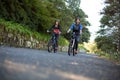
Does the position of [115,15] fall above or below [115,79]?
above

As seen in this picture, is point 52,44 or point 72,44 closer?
point 72,44

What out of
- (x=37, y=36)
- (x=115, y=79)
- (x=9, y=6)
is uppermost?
(x=9, y=6)

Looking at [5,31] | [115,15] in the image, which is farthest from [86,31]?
[5,31]

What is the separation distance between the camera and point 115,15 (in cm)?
3184

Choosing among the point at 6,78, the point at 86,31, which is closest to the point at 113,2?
the point at 6,78

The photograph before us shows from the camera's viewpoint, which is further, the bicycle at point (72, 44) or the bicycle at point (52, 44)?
the bicycle at point (52, 44)

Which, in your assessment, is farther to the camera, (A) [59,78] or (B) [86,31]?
(B) [86,31]

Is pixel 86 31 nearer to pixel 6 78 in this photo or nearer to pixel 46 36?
pixel 46 36

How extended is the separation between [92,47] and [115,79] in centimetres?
9524

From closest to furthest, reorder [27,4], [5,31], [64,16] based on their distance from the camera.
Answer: [5,31], [27,4], [64,16]

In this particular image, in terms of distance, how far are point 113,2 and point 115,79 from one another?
2318 centimetres

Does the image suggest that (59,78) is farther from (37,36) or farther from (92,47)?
(92,47)

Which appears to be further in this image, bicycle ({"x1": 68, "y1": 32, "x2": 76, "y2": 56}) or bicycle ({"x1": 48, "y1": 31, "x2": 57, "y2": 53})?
bicycle ({"x1": 48, "y1": 31, "x2": 57, "y2": 53})

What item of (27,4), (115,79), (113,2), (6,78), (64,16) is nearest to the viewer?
(6,78)
